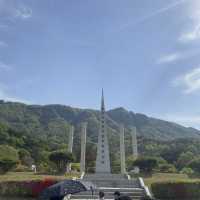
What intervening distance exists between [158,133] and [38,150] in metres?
53.1

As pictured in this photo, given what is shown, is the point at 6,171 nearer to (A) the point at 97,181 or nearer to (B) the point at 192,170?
(A) the point at 97,181

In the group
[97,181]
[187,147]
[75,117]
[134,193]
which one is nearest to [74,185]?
[134,193]

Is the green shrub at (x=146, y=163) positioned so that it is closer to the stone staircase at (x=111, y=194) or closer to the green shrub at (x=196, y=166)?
the green shrub at (x=196, y=166)

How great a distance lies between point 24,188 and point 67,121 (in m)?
72.3

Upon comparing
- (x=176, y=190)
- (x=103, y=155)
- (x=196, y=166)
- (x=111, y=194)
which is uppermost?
(x=103, y=155)

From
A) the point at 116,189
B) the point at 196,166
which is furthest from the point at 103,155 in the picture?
the point at 116,189

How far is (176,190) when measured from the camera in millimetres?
18188

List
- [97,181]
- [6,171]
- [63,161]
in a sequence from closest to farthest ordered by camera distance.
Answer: [97,181]
[6,171]
[63,161]

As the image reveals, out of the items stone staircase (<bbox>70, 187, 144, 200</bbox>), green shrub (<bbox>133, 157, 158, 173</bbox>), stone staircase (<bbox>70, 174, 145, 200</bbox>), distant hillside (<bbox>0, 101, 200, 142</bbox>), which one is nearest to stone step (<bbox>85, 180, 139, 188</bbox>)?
stone staircase (<bbox>70, 174, 145, 200</bbox>)

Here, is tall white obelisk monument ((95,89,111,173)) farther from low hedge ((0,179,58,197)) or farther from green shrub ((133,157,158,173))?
low hedge ((0,179,58,197))

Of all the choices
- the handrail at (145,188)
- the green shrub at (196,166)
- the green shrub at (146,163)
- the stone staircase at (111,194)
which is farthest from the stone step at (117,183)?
the green shrub at (196,166)

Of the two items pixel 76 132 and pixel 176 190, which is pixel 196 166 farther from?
pixel 76 132

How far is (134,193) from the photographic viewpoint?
56.7ft

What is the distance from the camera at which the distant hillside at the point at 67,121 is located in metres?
74.1
